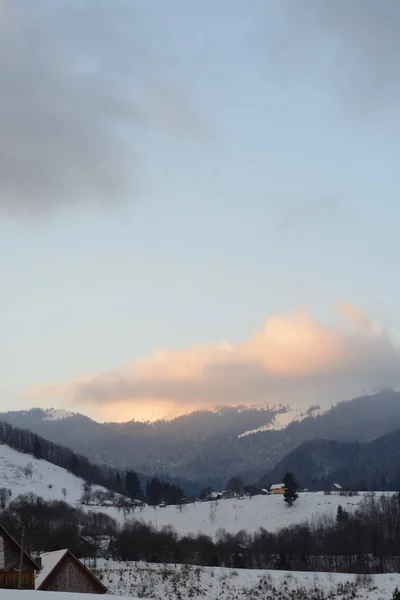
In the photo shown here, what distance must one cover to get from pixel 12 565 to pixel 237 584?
28780 millimetres

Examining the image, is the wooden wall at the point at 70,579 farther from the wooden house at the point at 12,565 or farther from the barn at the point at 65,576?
the wooden house at the point at 12,565

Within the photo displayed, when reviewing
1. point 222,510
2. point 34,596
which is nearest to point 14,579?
point 34,596

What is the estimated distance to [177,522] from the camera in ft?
440

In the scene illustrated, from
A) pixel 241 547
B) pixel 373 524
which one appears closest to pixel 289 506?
pixel 373 524

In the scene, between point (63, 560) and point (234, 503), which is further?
point (234, 503)

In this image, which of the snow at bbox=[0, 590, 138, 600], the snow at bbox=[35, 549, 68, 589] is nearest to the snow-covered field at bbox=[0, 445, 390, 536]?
the snow at bbox=[35, 549, 68, 589]

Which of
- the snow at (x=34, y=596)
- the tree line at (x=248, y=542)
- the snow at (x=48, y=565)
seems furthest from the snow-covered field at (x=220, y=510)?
the snow at (x=34, y=596)

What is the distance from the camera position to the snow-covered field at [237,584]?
61284 mm

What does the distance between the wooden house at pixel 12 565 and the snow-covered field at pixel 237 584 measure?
17156 mm

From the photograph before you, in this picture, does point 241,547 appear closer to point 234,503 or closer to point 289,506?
point 289,506

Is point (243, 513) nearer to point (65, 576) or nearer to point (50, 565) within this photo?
point (65, 576)

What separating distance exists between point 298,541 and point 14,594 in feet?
301

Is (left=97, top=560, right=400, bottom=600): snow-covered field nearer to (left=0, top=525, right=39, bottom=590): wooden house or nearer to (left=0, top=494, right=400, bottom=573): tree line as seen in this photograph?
(left=0, top=494, right=400, bottom=573): tree line

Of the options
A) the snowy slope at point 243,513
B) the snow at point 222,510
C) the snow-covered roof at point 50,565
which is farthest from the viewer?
the snow at point 222,510
